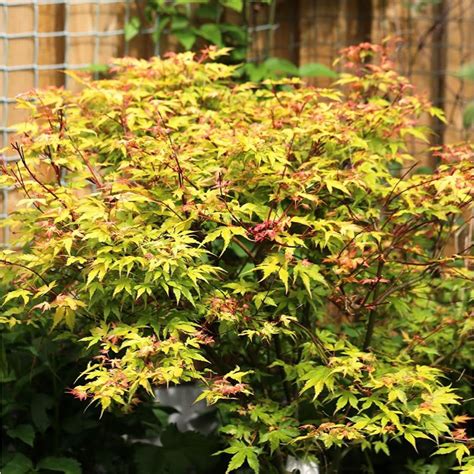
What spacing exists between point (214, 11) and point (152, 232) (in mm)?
2325

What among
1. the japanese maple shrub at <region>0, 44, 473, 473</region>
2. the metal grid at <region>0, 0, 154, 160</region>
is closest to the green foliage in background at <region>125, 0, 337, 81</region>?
the metal grid at <region>0, 0, 154, 160</region>

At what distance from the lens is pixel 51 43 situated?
5.21m

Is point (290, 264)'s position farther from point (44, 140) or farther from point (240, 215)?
point (44, 140)

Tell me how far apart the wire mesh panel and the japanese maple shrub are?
1.14 metres

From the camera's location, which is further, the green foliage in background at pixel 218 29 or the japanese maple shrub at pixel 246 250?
the green foliage in background at pixel 218 29

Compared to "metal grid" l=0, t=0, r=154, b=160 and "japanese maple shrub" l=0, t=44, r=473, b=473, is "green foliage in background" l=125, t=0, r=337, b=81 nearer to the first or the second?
"metal grid" l=0, t=0, r=154, b=160

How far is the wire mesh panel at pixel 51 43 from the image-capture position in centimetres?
515

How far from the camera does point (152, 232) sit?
3205 millimetres

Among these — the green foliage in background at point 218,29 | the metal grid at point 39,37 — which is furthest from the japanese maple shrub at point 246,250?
the metal grid at point 39,37

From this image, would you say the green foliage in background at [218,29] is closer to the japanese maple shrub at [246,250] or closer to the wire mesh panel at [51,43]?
the wire mesh panel at [51,43]

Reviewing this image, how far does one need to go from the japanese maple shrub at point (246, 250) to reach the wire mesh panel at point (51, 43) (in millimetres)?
1140

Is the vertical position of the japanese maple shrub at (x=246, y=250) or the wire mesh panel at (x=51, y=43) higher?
the wire mesh panel at (x=51, y=43)

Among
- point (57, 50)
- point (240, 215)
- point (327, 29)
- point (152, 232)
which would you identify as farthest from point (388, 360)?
point (57, 50)

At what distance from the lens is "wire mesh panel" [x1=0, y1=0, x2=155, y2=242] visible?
515 cm
